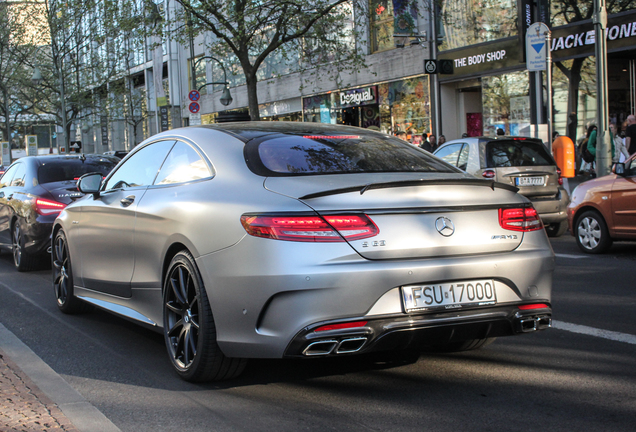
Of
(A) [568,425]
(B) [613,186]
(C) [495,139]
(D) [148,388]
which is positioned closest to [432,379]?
(A) [568,425]

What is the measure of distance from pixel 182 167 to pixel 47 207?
5.40m

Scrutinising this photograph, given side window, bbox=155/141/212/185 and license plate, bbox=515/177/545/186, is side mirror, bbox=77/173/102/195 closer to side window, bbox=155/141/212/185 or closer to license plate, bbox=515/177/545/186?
A: side window, bbox=155/141/212/185

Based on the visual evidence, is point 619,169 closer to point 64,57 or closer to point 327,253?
point 327,253

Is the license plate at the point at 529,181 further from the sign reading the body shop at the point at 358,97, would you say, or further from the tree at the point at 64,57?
the tree at the point at 64,57

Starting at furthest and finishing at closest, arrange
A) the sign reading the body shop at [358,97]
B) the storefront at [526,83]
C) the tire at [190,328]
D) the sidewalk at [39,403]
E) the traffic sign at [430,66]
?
the sign reading the body shop at [358,97], the traffic sign at [430,66], the storefront at [526,83], the tire at [190,328], the sidewalk at [39,403]

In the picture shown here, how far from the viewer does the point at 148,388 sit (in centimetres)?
432

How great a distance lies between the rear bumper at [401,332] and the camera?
364cm

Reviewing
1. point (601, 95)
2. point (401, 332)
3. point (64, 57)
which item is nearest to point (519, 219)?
point (401, 332)

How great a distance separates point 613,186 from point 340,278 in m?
7.18

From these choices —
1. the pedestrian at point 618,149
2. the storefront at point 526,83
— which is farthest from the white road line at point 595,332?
the pedestrian at point 618,149

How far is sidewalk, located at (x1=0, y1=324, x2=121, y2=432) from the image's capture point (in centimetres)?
357

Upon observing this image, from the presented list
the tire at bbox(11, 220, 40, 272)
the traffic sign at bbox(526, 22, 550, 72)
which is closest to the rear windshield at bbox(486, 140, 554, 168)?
the traffic sign at bbox(526, 22, 550, 72)

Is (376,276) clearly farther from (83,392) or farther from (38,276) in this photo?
(38,276)

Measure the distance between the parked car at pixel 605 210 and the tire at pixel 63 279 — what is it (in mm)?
6460
